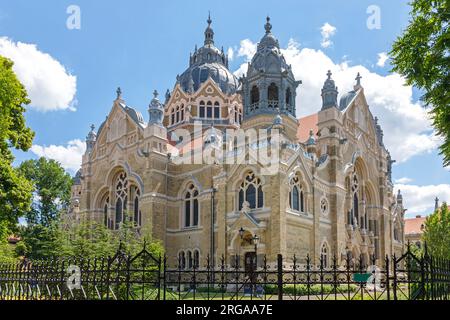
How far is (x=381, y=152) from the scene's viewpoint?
41500mm

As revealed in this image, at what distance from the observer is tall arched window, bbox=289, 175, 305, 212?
29.3 m

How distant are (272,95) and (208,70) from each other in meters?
16.3

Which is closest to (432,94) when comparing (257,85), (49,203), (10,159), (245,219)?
(245,219)

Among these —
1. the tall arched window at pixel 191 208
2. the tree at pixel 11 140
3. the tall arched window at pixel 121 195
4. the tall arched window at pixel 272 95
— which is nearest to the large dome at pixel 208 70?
the tall arched window at pixel 272 95

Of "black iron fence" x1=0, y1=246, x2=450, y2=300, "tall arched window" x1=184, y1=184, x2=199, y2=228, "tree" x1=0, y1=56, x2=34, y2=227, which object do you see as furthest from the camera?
"tall arched window" x1=184, y1=184, x2=199, y2=228

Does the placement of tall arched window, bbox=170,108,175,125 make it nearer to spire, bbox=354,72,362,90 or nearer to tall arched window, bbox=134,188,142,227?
tall arched window, bbox=134,188,142,227

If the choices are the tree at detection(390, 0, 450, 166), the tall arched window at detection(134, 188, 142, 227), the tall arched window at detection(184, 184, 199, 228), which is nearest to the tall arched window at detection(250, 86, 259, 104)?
the tall arched window at detection(184, 184, 199, 228)

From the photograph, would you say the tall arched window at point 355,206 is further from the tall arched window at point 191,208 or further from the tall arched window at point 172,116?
the tall arched window at point 172,116

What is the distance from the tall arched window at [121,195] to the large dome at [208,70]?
1345cm

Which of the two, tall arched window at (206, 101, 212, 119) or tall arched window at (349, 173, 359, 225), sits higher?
tall arched window at (206, 101, 212, 119)

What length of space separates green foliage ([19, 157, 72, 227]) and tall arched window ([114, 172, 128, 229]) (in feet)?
43.9

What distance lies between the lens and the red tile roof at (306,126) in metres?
39.0
